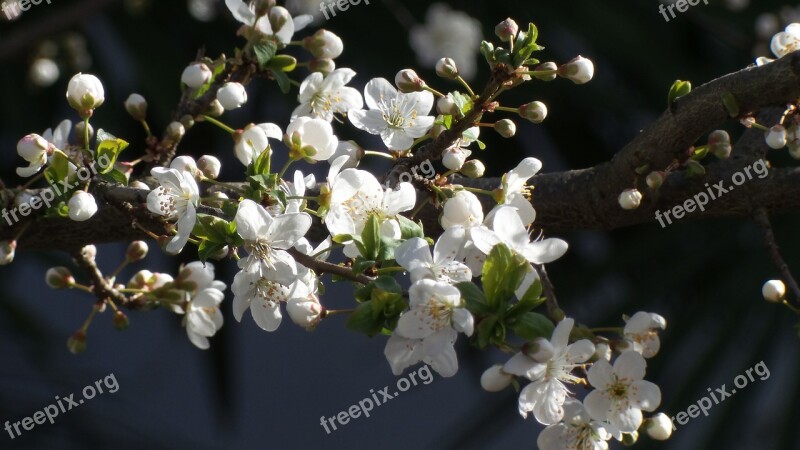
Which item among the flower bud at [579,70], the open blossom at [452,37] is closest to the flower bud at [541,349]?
the flower bud at [579,70]

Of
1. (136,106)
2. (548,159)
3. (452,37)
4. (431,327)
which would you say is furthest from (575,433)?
(548,159)

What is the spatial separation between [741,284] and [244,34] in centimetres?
121

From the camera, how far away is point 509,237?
578mm

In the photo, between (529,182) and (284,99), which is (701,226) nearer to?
(284,99)

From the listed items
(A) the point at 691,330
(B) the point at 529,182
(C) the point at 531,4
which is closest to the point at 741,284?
(A) the point at 691,330

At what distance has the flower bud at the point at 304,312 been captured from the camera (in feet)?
2.08

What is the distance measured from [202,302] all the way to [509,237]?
34cm

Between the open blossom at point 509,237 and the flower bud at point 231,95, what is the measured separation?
0.27 m

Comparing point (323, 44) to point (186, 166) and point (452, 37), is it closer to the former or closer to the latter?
point (186, 166)

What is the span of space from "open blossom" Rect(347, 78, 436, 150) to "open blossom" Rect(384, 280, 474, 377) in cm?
18

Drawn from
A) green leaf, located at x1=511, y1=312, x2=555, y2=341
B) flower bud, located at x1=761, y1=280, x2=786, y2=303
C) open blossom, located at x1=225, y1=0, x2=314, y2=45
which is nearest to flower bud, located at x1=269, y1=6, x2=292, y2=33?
open blossom, located at x1=225, y1=0, x2=314, y2=45

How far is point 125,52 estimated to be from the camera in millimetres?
1854

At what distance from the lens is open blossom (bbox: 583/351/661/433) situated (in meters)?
0.63

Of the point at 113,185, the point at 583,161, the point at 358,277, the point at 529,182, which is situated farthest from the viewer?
the point at 583,161
